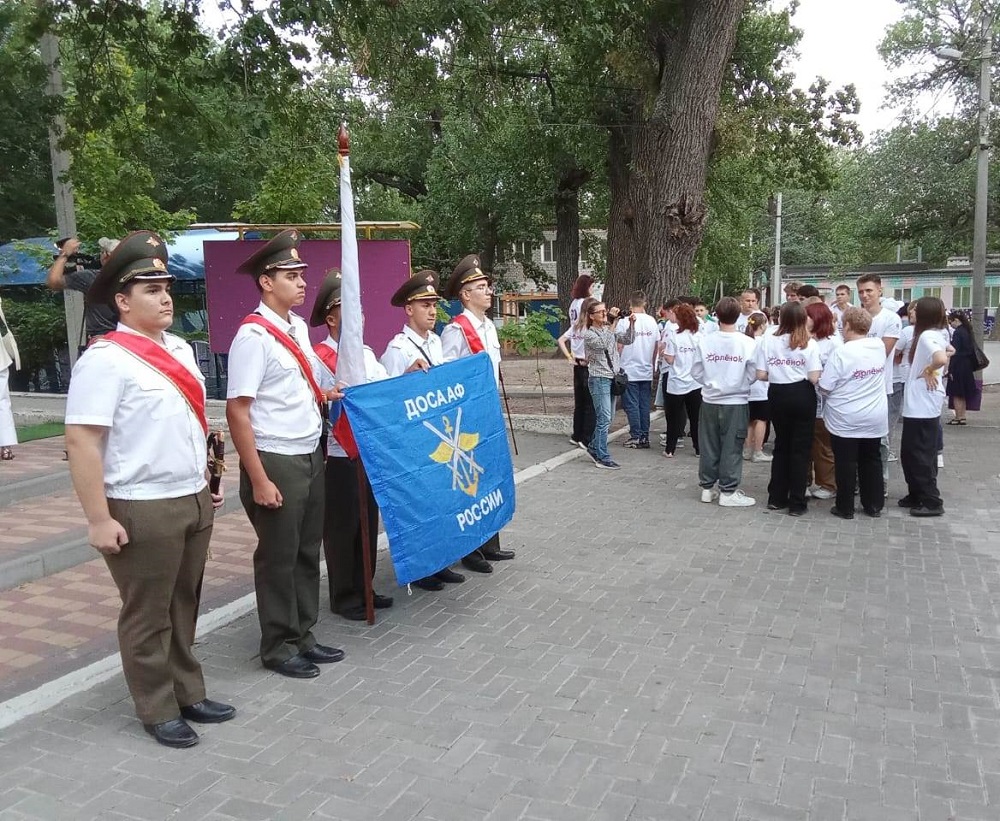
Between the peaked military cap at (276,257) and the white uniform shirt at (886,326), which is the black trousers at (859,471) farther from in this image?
the peaked military cap at (276,257)

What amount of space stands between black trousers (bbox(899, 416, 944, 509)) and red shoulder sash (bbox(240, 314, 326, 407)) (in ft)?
17.9

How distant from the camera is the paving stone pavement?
3184 millimetres

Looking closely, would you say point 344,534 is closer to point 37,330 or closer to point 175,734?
point 175,734

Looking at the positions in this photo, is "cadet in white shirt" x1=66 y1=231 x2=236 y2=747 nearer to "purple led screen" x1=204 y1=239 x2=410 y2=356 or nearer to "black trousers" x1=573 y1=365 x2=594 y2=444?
"purple led screen" x1=204 y1=239 x2=410 y2=356

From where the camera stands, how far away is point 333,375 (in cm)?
484

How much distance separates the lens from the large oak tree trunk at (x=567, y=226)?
82.6 ft

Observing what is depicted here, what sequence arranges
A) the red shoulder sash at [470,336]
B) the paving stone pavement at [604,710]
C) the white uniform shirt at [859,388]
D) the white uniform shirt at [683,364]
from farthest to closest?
the white uniform shirt at [683,364]
the white uniform shirt at [859,388]
the red shoulder sash at [470,336]
the paving stone pavement at [604,710]

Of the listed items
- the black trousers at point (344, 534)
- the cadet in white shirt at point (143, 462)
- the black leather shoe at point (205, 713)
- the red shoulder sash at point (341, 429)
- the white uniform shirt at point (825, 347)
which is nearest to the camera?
the cadet in white shirt at point (143, 462)

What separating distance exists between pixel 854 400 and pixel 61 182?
8.02m

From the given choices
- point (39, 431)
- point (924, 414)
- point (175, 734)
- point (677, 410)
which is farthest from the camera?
point (39, 431)

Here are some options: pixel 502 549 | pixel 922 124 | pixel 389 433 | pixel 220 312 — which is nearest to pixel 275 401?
pixel 389 433

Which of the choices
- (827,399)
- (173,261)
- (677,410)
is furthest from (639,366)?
(173,261)

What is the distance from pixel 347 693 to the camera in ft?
13.4

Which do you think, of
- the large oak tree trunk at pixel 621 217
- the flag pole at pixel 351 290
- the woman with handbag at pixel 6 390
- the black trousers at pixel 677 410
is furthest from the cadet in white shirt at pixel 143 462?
the large oak tree trunk at pixel 621 217
